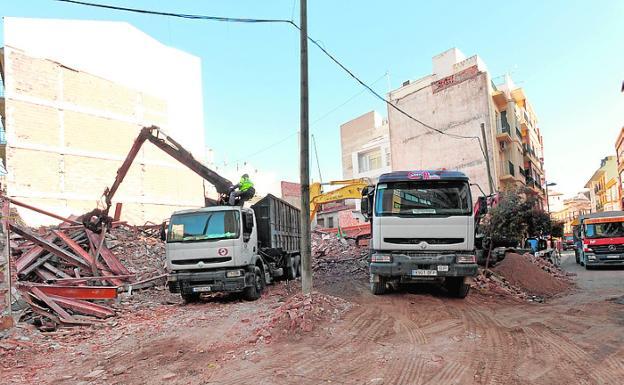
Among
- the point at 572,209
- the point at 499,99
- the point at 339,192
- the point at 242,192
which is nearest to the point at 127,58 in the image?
the point at 339,192

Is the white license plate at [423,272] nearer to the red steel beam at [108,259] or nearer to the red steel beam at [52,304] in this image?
the red steel beam at [52,304]

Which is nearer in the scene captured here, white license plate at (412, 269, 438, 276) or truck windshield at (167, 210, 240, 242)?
white license plate at (412, 269, 438, 276)

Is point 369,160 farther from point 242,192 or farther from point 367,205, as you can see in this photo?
point 367,205

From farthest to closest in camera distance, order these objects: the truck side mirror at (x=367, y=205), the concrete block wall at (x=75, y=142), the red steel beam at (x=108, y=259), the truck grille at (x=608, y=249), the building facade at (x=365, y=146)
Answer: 1. the building facade at (x=365, y=146)
2. the concrete block wall at (x=75, y=142)
3. the truck grille at (x=608, y=249)
4. the red steel beam at (x=108, y=259)
5. the truck side mirror at (x=367, y=205)

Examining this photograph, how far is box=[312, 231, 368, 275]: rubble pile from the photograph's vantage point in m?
16.3

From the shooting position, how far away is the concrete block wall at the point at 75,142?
2467 centimetres

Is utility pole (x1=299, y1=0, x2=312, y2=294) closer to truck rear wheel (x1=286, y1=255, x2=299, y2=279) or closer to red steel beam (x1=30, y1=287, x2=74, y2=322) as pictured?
red steel beam (x1=30, y1=287, x2=74, y2=322)

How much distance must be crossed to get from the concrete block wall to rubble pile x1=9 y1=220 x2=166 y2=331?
462 inches

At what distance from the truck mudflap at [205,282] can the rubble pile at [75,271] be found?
1416mm

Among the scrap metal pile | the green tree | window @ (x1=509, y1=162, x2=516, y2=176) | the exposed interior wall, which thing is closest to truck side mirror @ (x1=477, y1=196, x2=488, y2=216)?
the scrap metal pile

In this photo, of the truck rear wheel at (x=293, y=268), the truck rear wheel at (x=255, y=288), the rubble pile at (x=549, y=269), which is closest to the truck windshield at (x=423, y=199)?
the truck rear wheel at (x=255, y=288)

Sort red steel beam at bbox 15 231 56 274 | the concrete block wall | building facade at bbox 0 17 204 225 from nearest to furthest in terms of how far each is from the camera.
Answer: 1. red steel beam at bbox 15 231 56 274
2. the concrete block wall
3. building facade at bbox 0 17 204 225

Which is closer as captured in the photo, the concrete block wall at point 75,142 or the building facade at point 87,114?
the concrete block wall at point 75,142

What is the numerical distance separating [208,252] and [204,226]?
66 centimetres
